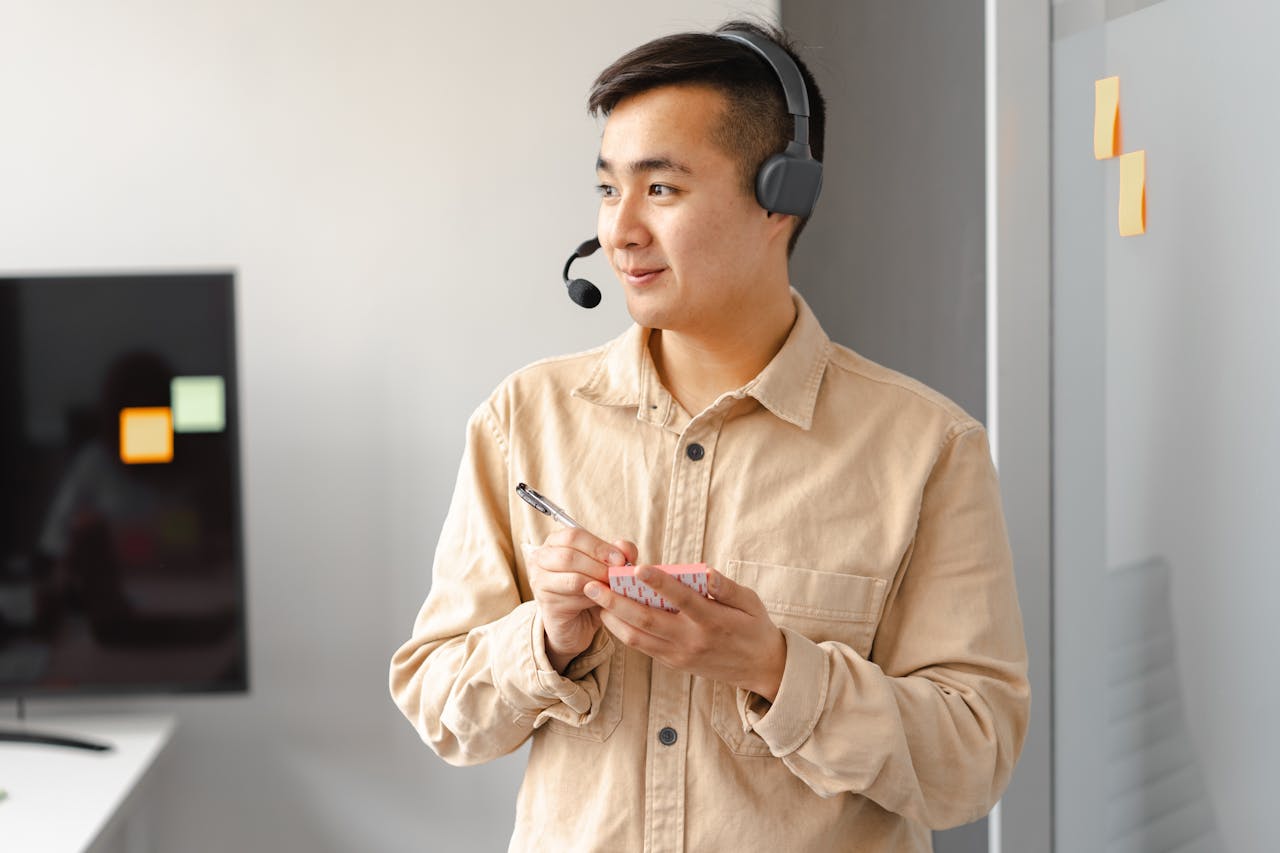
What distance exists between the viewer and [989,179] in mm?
1756

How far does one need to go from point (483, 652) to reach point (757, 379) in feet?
1.34

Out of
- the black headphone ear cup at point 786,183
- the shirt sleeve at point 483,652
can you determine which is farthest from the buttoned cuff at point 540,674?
the black headphone ear cup at point 786,183

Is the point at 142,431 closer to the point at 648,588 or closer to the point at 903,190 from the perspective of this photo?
the point at 648,588

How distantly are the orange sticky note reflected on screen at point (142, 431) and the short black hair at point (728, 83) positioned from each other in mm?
1072

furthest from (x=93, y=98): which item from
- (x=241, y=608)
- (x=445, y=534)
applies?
(x=445, y=534)

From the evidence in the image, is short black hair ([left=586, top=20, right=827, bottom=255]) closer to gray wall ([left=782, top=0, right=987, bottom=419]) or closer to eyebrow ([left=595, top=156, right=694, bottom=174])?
eyebrow ([left=595, top=156, right=694, bottom=174])

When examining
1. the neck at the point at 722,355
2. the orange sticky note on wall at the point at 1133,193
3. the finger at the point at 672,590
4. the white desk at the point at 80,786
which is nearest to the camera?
the finger at the point at 672,590

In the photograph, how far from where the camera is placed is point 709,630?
1.07 m

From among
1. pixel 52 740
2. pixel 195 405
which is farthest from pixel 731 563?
pixel 52 740

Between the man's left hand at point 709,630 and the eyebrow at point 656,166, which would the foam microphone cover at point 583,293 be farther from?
the man's left hand at point 709,630

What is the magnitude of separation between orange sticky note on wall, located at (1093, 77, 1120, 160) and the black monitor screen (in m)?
1.34

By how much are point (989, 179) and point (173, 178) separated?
4.59 ft

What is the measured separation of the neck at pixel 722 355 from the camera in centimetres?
133

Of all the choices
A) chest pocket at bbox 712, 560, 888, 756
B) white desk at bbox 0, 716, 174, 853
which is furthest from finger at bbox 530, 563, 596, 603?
white desk at bbox 0, 716, 174, 853
